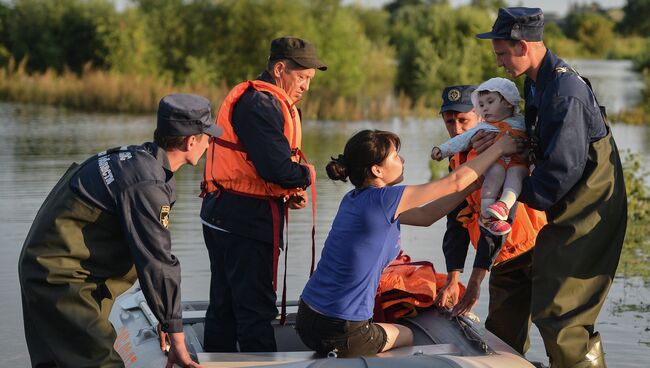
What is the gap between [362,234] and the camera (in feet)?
15.3

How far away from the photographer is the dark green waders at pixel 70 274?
4324mm

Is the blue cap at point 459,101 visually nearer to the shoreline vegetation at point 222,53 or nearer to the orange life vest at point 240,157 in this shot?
the orange life vest at point 240,157

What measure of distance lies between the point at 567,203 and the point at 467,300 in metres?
0.80

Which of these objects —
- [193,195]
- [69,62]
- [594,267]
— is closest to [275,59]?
[594,267]

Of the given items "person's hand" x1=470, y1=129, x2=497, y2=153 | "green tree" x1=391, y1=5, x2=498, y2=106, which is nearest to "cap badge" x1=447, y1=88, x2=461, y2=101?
"person's hand" x1=470, y1=129, x2=497, y2=153

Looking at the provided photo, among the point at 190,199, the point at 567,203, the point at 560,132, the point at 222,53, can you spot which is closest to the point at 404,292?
the point at 567,203

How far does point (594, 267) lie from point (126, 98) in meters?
21.7

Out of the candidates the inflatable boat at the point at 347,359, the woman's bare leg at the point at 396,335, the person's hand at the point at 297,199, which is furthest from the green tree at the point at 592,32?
the woman's bare leg at the point at 396,335

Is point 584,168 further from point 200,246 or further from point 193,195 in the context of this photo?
point 193,195

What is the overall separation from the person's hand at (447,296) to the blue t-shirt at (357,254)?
69 centimetres

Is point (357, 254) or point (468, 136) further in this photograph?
point (468, 136)

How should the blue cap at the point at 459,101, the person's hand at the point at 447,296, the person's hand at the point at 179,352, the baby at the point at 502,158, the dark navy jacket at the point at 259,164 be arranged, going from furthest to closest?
1. the blue cap at the point at 459,101
2. the person's hand at the point at 447,296
3. the dark navy jacket at the point at 259,164
4. the baby at the point at 502,158
5. the person's hand at the point at 179,352

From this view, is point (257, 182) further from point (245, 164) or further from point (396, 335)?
point (396, 335)

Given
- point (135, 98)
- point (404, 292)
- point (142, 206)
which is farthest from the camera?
point (135, 98)
